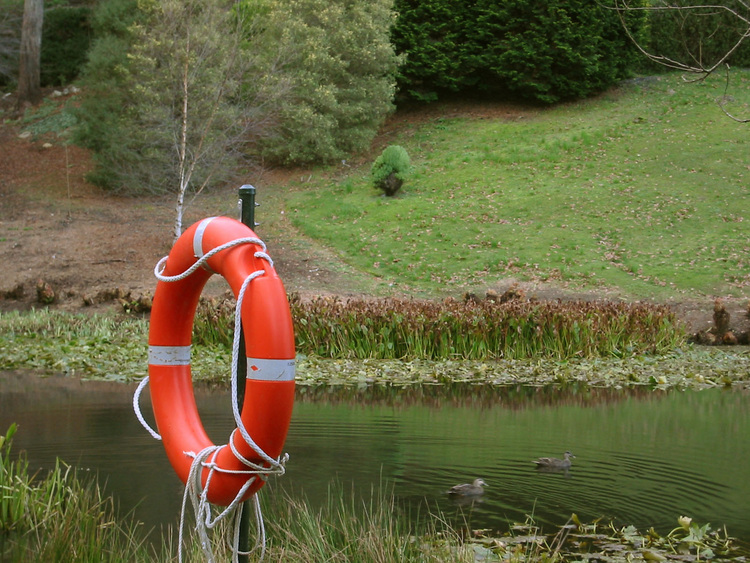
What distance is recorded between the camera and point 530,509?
203 inches

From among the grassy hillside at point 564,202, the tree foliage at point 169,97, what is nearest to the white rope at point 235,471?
the grassy hillside at point 564,202

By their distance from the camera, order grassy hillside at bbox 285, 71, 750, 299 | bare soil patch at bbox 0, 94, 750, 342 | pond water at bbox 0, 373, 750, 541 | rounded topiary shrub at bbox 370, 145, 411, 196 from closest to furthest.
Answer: pond water at bbox 0, 373, 750, 541 → bare soil patch at bbox 0, 94, 750, 342 → grassy hillside at bbox 285, 71, 750, 299 → rounded topiary shrub at bbox 370, 145, 411, 196

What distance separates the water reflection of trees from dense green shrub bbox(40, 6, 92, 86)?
2099cm

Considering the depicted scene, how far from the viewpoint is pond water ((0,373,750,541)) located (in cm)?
530

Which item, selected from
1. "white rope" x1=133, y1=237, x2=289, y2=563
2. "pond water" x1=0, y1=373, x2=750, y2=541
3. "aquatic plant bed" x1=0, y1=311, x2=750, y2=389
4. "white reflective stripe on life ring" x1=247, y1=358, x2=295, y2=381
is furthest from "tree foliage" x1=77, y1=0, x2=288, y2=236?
"white reflective stripe on life ring" x1=247, y1=358, x2=295, y2=381

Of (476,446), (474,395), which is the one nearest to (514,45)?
(474,395)

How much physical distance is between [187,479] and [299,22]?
18500mm

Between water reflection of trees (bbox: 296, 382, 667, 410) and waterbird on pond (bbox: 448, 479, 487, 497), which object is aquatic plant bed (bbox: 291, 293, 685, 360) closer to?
water reflection of trees (bbox: 296, 382, 667, 410)

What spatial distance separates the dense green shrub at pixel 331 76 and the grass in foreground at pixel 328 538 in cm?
1632

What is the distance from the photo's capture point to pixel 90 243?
58.8 feet

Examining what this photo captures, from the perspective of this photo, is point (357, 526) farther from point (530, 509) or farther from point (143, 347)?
point (143, 347)

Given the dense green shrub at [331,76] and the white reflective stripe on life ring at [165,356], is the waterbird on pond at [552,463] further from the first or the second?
the dense green shrub at [331,76]

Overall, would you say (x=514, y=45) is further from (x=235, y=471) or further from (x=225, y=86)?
(x=235, y=471)

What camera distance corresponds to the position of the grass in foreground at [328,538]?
12.1 ft
